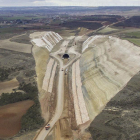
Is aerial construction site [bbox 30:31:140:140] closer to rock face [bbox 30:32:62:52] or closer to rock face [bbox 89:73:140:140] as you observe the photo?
rock face [bbox 89:73:140:140]

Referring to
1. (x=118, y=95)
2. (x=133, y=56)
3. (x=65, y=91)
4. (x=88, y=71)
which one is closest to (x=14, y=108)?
(x=65, y=91)

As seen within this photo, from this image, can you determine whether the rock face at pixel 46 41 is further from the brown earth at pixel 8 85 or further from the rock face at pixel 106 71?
the brown earth at pixel 8 85

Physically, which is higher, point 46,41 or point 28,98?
point 46,41

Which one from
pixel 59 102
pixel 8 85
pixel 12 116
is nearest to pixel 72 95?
pixel 59 102

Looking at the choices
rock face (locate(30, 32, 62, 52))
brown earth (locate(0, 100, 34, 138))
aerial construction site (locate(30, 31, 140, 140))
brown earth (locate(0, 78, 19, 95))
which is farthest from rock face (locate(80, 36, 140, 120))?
rock face (locate(30, 32, 62, 52))

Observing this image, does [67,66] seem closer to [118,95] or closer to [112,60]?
[112,60]

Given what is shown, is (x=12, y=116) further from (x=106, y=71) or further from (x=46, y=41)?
(x=46, y=41)

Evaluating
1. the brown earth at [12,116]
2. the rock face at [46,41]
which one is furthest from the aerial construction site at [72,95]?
the rock face at [46,41]
